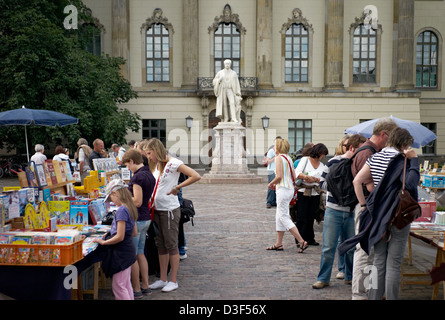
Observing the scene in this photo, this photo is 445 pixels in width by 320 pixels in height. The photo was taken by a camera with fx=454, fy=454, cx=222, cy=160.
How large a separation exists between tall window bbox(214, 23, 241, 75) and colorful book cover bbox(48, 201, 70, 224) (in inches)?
1022

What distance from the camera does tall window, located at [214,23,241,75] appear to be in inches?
1222

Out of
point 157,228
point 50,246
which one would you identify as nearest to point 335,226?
point 157,228

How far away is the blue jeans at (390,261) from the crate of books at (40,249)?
3102mm

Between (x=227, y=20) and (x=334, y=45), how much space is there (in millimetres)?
7370

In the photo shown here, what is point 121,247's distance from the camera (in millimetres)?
5027

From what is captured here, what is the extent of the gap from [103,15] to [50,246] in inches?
1142

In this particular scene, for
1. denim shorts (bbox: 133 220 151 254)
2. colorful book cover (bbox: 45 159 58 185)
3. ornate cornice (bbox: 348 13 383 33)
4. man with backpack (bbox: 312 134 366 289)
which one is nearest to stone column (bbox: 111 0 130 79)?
ornate cornice (bbox: 348 13 383 33)

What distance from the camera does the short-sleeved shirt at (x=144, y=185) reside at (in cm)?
555

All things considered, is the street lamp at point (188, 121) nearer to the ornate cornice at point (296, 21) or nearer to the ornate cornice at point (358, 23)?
the ornate cornice at point (296, 21)

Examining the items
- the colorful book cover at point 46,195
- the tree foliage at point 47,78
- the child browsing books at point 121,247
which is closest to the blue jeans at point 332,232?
the child browsing books at point 121,247

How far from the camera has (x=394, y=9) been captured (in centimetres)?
3098

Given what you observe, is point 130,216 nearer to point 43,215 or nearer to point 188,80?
point 43,215

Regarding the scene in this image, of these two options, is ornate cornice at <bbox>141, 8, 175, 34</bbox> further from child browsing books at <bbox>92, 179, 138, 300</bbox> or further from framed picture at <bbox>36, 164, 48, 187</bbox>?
child browsing books at <bbox>92, 179, 138, 300</bbox>

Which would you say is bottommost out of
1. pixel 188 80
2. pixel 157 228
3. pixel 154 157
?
pixel 157 228
